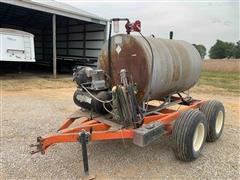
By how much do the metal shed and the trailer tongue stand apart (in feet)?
36.2

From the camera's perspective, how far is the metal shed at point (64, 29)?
16.3 metres

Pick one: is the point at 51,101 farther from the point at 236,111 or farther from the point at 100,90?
the point at 236,111

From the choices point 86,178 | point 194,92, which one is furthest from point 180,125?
point 194,92

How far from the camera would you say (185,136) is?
3654mm

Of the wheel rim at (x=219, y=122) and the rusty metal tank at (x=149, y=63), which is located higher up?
the rusty metal tank at (x=149, y=63)

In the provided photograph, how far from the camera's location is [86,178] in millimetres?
3314

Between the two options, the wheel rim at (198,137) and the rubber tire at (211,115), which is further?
the rubber tire at (211,115)

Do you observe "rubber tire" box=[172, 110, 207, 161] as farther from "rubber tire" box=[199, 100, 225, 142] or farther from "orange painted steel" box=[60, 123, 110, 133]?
"orange painted steel" box=[60, 123, 110, 133]

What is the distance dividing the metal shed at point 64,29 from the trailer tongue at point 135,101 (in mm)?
11024

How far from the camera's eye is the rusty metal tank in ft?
12.7

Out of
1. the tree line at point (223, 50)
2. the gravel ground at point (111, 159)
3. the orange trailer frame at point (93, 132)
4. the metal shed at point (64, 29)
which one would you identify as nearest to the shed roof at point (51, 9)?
the metal shed at point (64, 29)

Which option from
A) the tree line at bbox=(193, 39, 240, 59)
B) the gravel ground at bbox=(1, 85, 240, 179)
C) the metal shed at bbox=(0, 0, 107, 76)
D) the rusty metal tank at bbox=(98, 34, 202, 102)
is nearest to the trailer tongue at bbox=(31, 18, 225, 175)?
the rusty metal tank at bbox=(98, 34, 202, 102)

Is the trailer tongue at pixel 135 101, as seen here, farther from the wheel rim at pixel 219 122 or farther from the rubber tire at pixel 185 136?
the wheel rim at pixel 219 122

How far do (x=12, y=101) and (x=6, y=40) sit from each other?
20.3 feet
